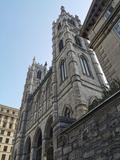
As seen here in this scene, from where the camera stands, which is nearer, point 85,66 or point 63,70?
point 85,66

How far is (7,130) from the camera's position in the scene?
44.8 m

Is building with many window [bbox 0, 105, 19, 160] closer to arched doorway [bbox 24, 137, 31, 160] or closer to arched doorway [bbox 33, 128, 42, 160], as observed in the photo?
arched doorway [bbox 24, 137, 31, 160]

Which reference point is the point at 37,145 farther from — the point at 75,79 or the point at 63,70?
the point at 75,79

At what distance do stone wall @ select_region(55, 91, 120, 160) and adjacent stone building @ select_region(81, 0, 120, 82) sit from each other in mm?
3388

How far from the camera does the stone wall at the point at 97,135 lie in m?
4.21

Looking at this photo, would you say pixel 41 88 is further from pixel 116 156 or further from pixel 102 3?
pixel 116 156

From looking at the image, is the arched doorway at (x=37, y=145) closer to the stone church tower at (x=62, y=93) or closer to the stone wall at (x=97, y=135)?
the stone church tower at (x=62, y=93)

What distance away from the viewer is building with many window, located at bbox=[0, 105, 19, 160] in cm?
4041

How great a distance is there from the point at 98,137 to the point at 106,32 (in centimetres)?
662

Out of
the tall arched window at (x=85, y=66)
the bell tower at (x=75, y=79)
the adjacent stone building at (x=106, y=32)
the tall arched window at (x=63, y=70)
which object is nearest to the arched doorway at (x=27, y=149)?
the bell tower at (x=75, y=79)

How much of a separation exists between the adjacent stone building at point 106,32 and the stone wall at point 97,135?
3.39 meters

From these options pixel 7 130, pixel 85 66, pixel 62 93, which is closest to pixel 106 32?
pixel 62 93

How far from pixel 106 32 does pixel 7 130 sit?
144ft

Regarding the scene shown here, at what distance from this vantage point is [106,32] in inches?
359
